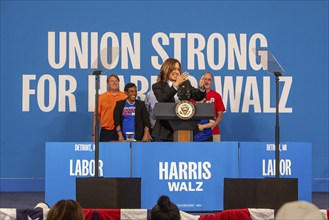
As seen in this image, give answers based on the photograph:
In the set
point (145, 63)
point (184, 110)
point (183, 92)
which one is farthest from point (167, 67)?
point (145, 63)

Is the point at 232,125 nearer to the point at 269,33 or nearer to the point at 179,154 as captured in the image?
the point at 269,33

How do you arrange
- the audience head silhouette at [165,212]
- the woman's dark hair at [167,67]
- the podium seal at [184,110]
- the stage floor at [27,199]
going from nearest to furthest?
the audience head silhouette at [165,212], the podium seal at [184,110], the woman's dark hair at [167,67], the stage floor at [27,199]

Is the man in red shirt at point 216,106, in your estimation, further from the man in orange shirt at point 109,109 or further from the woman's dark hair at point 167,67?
the woman's dark hair at point 167,67

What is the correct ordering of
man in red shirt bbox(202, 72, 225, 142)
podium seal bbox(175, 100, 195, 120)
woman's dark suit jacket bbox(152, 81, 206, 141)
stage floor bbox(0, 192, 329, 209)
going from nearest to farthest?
1. podium seal bbox(175, 100, 195, 120)
2. woman's dark suit jacket bbox(152, 81, 206, 141)
3. stage floor bbox(0, 192, 329, 209)
4. man in red shirt bbox(202, 72, 225, 142)

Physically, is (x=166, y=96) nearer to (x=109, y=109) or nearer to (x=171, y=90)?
(x=171, y=90)

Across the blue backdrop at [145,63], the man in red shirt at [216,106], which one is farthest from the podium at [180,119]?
the blue backdrop at [145,63]

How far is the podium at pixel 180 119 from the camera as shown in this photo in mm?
7180

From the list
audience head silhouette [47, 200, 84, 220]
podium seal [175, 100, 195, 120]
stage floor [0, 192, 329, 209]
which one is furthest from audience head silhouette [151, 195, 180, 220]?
stage floor [0, 192, 329, 209]

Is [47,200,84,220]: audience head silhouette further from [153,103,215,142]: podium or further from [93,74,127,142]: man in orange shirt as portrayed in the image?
[93,74,127,142]: man in orange shirt

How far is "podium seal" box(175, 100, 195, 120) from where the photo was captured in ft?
23.4

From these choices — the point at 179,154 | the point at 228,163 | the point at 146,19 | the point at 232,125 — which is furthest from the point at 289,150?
the point at 146,19

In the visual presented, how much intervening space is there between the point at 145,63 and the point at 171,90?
4.33 meters

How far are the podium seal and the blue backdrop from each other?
171 inches

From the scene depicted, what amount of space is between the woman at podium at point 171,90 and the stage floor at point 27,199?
88.3 inches
